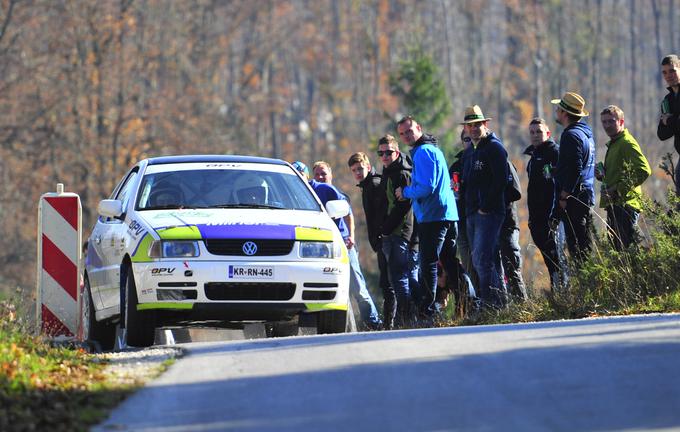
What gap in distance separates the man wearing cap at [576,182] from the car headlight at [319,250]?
286 cm

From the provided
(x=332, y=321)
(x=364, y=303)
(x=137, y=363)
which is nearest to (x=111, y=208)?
(x=332, y=321)

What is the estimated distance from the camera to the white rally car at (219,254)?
1214 centimetres

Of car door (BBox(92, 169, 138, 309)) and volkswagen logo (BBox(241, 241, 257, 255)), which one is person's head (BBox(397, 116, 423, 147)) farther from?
volkswagen logo (BBox(241, 241, 257, 255))

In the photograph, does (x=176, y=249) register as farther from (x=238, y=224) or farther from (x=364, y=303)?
(x=364, y=303)

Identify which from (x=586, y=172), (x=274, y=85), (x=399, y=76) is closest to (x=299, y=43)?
(x=274, y=85)

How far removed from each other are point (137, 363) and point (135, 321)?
1.71 metres

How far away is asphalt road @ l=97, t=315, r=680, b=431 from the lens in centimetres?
745

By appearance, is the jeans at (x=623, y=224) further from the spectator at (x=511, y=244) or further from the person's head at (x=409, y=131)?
the person's head at (x=409, y=131)

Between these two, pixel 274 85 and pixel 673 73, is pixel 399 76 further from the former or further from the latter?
pixel 673 73

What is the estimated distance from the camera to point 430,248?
14844mm

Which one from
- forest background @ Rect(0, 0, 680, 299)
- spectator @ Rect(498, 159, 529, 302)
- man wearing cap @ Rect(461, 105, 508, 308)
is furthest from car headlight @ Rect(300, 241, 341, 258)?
forest background @ Rect(0, 0, 680, 299)

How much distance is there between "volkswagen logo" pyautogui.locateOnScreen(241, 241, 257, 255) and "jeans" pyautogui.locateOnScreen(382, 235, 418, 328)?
3.84 m

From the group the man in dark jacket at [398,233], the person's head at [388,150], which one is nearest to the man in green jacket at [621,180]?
the man in dark jacket at [398,233]

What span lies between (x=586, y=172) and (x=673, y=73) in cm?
158
